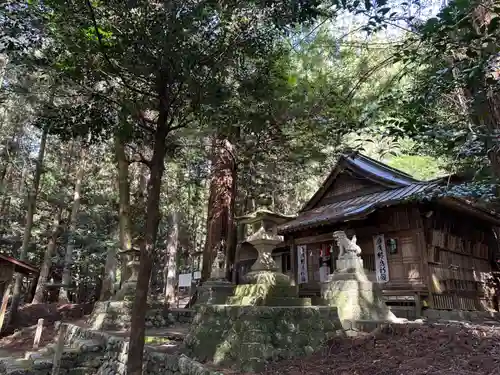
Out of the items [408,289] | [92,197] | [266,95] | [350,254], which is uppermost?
[92,197]

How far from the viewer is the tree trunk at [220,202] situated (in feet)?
46.6

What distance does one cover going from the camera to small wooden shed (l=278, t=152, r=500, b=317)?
11.6 meters

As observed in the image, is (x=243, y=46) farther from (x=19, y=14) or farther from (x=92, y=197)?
(x=92, y=197)

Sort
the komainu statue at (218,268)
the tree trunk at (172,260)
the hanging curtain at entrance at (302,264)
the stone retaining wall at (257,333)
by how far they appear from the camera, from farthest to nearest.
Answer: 1. the tree trunk at (172,260)
2. the hanging curtain at entrance at (302,264)
3. the komainu statue at (218,268)
4. the stone retaining wall at (257,333)

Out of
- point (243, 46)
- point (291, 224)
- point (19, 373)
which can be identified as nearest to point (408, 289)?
point (291, 224)

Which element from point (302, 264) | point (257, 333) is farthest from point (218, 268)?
point (257, 333)

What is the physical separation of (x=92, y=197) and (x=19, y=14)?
55.6ft

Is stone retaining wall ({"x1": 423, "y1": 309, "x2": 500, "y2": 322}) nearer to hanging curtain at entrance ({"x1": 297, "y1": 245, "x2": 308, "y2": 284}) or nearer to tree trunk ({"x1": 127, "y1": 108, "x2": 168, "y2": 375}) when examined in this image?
hanging curtain at entrance ({"x1": 297, "y1": 245, "x2": 308, "y2": 284})

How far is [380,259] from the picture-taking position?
499 inches

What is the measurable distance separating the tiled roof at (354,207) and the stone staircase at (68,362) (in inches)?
322

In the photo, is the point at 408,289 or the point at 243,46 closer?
the point at 243,46

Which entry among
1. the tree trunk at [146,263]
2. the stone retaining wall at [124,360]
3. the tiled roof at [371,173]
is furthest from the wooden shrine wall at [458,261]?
the tree trunk at [146,263]

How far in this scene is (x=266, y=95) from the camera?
822cm

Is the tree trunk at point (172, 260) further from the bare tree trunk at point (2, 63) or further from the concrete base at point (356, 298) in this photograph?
the concrete base at point (356, 298)
